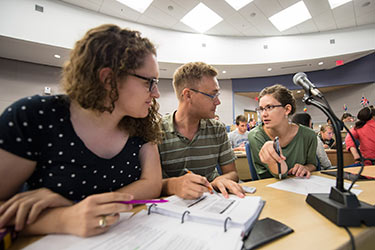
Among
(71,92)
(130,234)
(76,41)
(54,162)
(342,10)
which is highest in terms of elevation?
(342,10)

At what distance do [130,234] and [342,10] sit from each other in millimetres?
7174

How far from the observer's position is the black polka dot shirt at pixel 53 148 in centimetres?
56

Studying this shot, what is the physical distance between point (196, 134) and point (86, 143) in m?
0.74

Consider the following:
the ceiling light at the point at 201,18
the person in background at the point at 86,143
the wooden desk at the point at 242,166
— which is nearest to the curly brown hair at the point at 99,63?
the person in background at the point at 86,143

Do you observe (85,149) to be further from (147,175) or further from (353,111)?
(353,111)

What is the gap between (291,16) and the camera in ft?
17.2

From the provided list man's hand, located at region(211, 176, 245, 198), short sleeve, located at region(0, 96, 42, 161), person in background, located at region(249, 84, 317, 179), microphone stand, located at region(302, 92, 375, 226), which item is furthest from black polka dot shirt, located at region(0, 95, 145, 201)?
person in background, located at region(249, 84, 317, 179)

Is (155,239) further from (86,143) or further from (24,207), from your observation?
(86,143)

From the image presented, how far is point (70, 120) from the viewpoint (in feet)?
2.26

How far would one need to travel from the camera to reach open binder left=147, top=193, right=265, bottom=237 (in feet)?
1.60

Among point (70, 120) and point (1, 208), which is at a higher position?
point (70, 120)

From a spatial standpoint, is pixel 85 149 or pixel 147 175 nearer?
pixel 85 149

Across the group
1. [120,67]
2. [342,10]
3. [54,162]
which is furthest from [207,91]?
[342,10]

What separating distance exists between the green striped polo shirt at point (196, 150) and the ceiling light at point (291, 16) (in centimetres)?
540
